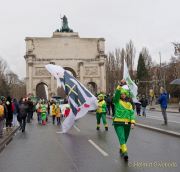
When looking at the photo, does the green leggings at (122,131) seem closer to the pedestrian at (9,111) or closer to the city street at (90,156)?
the city street at (90,156)

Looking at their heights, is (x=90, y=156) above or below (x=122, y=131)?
below

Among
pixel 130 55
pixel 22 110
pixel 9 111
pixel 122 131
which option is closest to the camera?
pixel 122 131

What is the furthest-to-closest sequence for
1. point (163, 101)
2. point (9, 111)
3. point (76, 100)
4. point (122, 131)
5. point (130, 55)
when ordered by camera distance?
point (130, 55)
point (9, 111)
point (163, 101)
point (76, 100)
point (122, 131)

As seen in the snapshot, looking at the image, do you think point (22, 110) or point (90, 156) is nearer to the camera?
point (90, 156)

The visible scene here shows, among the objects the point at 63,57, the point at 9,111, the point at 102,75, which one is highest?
the point at 63,57

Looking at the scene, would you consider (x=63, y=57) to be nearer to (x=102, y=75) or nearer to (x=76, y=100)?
(x=102, y=75)

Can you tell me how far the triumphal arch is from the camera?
80.8m

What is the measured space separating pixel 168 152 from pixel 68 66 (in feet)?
232

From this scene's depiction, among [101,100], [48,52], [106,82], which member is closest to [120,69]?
[106,82]

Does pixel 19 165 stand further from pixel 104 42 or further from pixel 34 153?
pixel 104 42

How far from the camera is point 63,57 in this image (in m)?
81.3


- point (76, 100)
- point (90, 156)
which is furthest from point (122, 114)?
point (76, 100)

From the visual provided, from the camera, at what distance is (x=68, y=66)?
81438mm

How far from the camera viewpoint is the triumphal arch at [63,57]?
265ft
